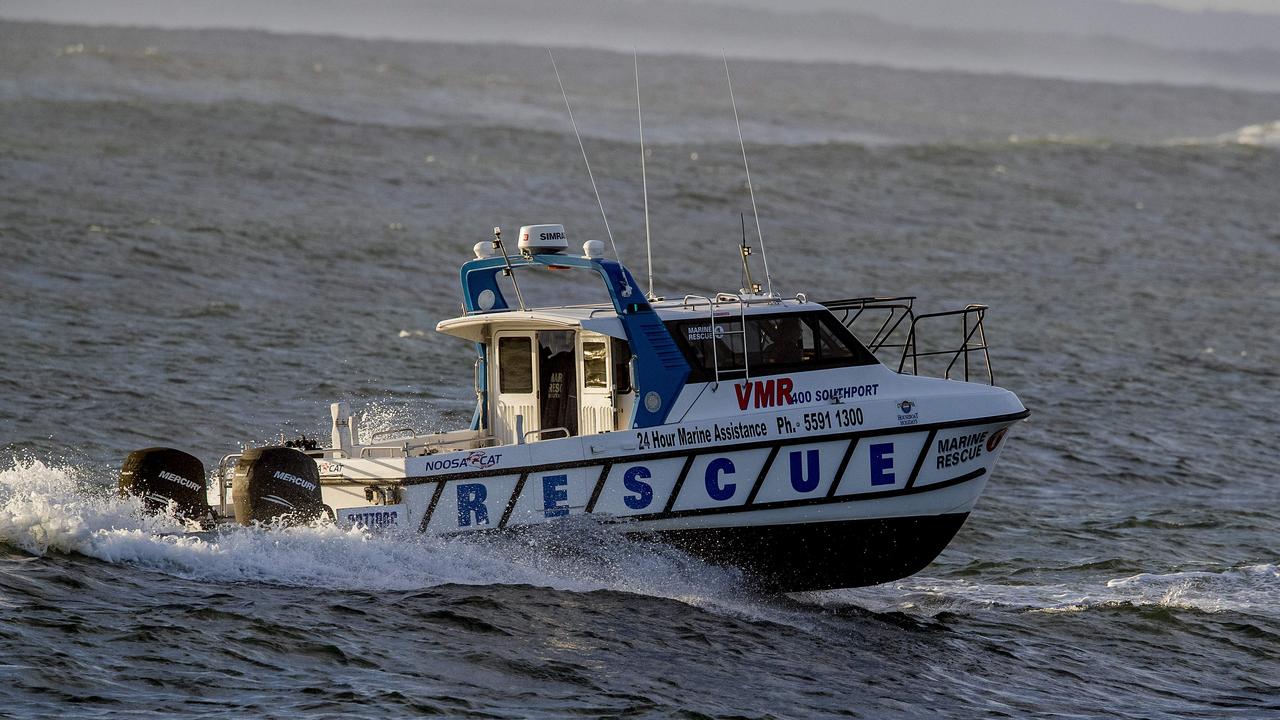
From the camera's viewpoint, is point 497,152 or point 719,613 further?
point 497,152

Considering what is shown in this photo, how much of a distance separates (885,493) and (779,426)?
112 cm

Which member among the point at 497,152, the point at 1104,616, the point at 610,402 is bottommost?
the point at 1104,616

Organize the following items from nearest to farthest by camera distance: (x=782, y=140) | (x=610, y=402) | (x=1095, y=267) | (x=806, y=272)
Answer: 1. (x=610, y=402)
2. (x=806, y=272)
3. (x=1095, y=267)
4. (x=782, y=140)

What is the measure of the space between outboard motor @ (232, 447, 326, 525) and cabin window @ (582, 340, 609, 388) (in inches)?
100

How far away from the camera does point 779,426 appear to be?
1340 cm

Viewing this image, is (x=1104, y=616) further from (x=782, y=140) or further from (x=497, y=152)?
(x=782, y=140)

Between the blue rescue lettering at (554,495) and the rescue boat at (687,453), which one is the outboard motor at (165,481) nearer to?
the rescue boat at (687,453)

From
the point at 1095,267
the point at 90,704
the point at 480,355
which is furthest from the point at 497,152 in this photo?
the point at 90,704

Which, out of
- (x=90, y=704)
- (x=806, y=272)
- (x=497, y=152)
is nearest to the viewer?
(x=90, y=704)

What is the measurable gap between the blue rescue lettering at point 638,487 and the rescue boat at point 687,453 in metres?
0.01

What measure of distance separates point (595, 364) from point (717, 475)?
4.88 feet

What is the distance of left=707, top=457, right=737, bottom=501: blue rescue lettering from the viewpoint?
13.3 m

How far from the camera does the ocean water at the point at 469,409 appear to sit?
11461 millimetres

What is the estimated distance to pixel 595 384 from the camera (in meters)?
13.8
